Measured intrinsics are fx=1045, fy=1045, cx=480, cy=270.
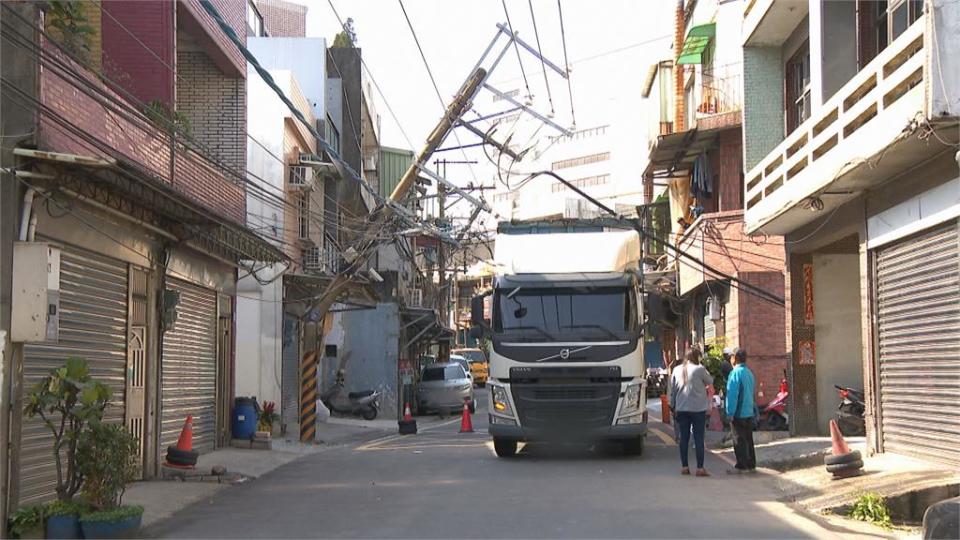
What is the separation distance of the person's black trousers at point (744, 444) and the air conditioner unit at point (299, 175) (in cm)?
1584

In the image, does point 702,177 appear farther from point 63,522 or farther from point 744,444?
point 63,522

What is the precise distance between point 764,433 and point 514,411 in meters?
5.06

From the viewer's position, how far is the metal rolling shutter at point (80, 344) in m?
11.1

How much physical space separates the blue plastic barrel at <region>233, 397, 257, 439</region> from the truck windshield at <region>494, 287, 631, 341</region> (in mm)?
6789

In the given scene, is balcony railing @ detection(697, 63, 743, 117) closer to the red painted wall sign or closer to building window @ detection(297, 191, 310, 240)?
the red painted wall sign

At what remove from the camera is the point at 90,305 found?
1320 centimetres

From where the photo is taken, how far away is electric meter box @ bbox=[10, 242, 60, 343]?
33.1 ft

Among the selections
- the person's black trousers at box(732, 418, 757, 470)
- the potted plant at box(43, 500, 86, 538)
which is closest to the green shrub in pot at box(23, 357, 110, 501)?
the potted plant at box(43, 500, 86, 538)

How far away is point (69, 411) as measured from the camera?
34.0ft

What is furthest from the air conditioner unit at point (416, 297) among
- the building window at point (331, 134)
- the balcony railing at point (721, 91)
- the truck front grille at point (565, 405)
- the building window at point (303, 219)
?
the truck front grille at point (565, 405)

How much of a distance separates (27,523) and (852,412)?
514 inches

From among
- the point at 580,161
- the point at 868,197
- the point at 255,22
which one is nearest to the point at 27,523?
the point at 868,197

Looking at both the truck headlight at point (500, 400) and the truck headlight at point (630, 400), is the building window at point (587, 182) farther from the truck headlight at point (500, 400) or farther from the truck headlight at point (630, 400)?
the truck headlight at point (630, 400)

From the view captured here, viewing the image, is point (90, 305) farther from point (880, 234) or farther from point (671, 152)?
point (671, 152)
